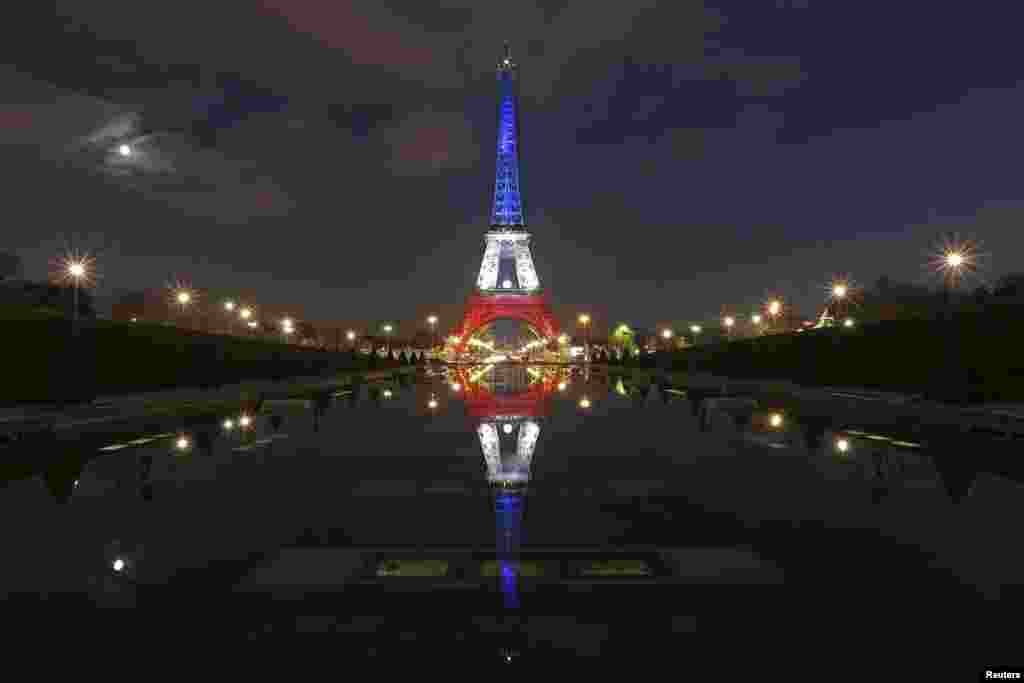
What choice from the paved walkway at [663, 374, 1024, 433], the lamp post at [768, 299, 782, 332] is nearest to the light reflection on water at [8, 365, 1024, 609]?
the paved walkway at [663, 374, 1024, 433]

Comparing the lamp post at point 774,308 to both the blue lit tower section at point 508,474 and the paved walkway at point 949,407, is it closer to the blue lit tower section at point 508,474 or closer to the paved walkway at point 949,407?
the paved walkway at point 949,407

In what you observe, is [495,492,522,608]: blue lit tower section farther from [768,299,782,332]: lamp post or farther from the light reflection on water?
[768,299,782,332]: lamp post

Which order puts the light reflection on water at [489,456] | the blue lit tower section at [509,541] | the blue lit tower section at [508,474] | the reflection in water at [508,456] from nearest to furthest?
the blue lit tower section at [509,541]
the blue lit tower section at [508,474]
the reflection in water at [508,456]
the light reflection on water at [489,456]

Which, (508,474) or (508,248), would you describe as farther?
(508,248)

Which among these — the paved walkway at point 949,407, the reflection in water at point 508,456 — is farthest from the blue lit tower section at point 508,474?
the paved walkway at point 949,407

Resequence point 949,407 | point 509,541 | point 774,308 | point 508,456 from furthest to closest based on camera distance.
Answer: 1. point 774,308
2. point 949,407
3. point 508,456
4. point 509,541

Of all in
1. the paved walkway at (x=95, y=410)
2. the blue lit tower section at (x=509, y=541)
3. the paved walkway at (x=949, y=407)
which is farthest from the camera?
the paved walkway at (x=95, y=410)

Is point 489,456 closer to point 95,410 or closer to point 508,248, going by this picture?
point 95,410

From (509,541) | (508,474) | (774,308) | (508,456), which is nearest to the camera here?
(509,541)

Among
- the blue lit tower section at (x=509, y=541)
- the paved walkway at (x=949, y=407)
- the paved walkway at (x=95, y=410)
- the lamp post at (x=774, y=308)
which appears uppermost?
the lamp post at (x=774, y=308)

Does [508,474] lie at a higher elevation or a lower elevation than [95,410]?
lower

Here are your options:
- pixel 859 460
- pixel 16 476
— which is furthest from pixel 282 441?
pixel 859 460

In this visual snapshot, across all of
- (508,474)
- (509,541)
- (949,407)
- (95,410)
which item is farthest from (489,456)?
(949,407)

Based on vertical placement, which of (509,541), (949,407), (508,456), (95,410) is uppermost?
(95,410)
